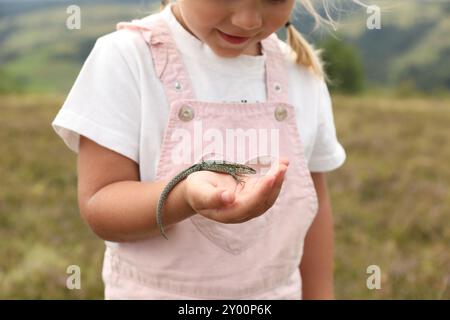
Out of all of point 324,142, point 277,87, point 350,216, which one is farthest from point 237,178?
point 350,216

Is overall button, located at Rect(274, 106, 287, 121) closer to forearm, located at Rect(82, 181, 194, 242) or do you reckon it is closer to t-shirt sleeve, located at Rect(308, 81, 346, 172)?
t-shirt sleeve, located at Rect(308, 81, 346, 172)

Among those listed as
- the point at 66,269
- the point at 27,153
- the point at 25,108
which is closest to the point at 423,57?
the point at 25,108

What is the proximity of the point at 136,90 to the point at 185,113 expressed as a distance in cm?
18

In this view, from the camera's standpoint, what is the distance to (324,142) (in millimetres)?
2697

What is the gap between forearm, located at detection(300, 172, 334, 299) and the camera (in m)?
2.88

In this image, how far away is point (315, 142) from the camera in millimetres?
2688

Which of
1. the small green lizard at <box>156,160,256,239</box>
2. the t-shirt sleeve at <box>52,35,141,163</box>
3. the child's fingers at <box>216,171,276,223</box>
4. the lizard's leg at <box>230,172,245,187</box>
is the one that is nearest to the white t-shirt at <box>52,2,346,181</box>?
the t-shirt sleeve at <box>52,35,141,163</box>

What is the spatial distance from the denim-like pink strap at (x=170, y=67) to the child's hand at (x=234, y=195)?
0.52 m

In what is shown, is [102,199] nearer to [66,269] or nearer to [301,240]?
[301,240]

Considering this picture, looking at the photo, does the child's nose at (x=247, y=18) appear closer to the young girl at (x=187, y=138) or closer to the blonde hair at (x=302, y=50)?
the young girl at (x=187, y=138)

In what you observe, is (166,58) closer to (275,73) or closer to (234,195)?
(275,73)

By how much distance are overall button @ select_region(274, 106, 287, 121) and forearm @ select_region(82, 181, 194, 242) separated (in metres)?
0.54

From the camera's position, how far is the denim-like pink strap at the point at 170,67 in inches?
90.0
